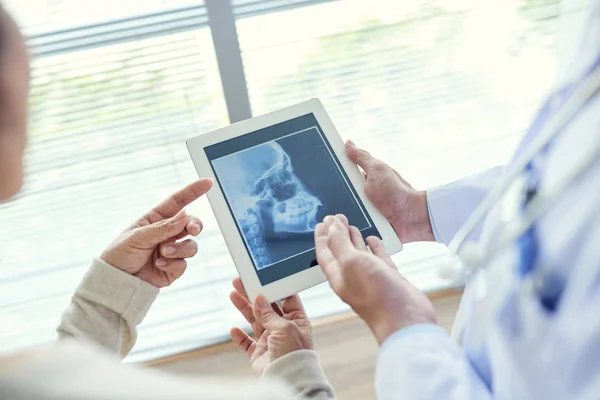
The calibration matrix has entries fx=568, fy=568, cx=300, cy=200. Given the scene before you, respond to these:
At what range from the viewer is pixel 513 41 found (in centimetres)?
153

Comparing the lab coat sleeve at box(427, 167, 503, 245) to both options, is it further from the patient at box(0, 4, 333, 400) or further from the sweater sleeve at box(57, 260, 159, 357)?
the sweater sleeve at box(57, 260, 159, 357)

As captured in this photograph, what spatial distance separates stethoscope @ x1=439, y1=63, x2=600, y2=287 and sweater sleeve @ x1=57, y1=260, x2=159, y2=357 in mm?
523

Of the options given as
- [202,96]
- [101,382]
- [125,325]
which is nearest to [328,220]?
[125,325]

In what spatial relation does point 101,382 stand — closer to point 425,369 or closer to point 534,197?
point 425,369

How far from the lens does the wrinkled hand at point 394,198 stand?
1.00 m

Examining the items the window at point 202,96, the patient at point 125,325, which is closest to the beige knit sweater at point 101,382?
the patient at point 125,325

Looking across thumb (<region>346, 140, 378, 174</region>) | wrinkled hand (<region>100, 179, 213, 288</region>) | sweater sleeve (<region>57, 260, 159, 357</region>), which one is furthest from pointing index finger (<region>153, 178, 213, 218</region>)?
thumb (<region>346, 140, 378, 174</region>)

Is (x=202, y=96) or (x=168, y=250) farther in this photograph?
(x=202, y=96)

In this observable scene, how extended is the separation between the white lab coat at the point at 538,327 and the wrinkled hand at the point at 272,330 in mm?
207

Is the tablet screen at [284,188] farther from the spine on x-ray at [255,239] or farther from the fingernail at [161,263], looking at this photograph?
the fingernail at [161,263]

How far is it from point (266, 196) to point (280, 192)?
27 mm

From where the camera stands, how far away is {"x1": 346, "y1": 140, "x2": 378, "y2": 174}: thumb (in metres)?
0.99

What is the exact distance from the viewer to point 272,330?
0.89 metres

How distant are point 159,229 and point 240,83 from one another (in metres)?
0.55
